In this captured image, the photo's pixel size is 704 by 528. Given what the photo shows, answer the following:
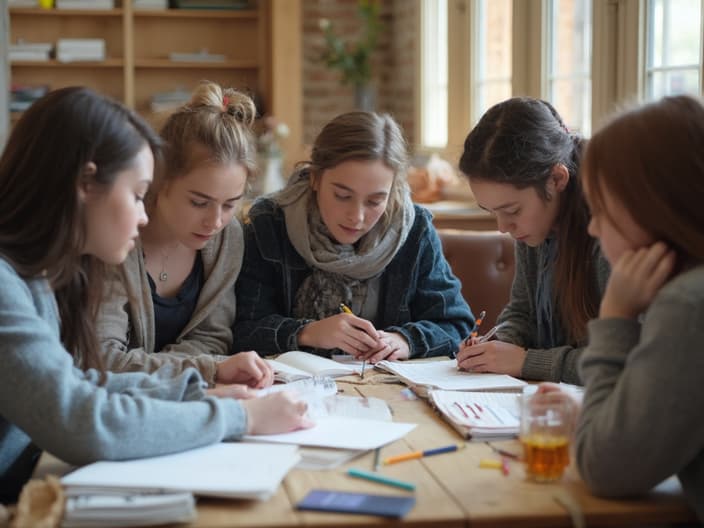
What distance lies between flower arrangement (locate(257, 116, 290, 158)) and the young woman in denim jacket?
375cm

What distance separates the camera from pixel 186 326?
2172mm

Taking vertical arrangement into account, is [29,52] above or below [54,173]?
above

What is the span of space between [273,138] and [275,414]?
4962mm

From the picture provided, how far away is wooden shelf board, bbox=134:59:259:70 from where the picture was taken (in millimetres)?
6629

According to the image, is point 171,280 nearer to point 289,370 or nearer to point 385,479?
point 289,370

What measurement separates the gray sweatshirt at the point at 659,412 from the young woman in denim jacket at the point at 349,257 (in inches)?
36.9

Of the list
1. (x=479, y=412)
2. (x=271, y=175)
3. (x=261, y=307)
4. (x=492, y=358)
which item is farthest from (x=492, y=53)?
(x=479, y=412)

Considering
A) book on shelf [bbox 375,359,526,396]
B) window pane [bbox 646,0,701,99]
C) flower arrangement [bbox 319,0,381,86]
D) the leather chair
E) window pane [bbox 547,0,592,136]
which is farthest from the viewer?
flower arrangement [bbox 319,0,381,86]

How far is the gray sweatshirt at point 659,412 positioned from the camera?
118 cm

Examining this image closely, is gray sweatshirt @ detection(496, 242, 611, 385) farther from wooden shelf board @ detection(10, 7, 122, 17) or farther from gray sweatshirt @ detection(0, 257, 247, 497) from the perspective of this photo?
wooden shelf board @ detection(10, 7, 122, 17)

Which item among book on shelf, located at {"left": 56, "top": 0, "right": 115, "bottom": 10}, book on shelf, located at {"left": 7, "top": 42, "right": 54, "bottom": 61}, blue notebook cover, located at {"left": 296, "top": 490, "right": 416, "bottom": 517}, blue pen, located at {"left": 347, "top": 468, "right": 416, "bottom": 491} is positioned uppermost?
book on shelf, located at {"left": 56, "top": 0, "right": 115, "bottom": 10}

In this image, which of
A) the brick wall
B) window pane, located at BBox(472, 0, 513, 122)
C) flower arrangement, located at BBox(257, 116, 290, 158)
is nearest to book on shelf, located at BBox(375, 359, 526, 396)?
window pane, located at BBox(472, 0, 513, 122)

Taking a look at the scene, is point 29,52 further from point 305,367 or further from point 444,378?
point 444,378

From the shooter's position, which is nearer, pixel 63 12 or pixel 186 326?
pixel 186 326
